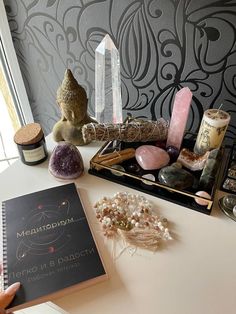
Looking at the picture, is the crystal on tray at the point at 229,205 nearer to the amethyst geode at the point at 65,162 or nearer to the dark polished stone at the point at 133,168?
the dark polished stone at the point at 133,168

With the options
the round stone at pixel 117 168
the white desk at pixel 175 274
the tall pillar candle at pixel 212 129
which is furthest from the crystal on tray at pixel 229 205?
the round stone at pixel 117 168

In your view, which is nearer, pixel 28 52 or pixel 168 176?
pixel 168 176

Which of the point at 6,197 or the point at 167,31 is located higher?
the point at 167,31

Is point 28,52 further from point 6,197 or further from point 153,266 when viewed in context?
point 153,266

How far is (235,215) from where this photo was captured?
1.80ft

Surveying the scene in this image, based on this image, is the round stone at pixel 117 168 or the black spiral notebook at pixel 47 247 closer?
the black spiral notebook at pixel 47 247

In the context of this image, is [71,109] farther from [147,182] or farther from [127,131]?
[147,182]

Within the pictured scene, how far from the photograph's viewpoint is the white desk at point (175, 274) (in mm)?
429

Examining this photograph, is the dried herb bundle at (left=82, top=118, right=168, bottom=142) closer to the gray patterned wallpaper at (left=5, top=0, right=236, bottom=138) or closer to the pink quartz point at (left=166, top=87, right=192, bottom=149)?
the pink quartz point at (left=166, top=87, right=192, bottom=149)

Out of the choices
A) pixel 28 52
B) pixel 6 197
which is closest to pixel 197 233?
pixel 6 197

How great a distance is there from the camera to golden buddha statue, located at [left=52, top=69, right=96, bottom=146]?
2.15ft

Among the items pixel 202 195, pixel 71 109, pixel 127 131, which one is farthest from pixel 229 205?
pixel 71 109

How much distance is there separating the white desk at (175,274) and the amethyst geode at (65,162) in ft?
0.25

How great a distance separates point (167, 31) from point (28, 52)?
19.5 inches
